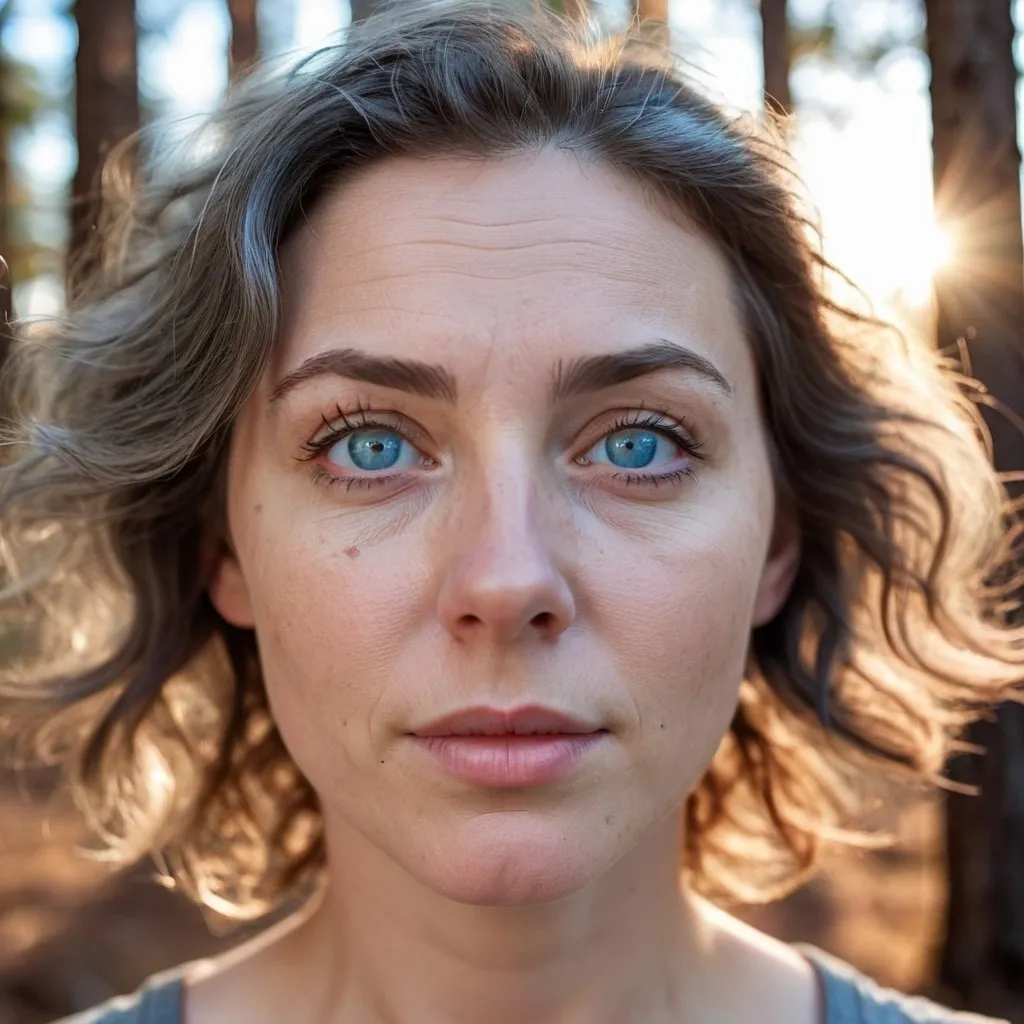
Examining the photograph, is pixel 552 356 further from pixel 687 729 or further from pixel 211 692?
pixel 211 692

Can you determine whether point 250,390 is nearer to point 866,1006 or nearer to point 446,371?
point 446,371

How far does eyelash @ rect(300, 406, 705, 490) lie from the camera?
145cm

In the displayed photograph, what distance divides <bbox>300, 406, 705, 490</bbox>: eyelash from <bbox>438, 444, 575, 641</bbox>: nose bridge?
0.43ft

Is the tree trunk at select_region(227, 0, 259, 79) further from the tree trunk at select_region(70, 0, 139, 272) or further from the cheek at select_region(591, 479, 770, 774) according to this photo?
the cheek at select_region(591, 479, 770, 774)

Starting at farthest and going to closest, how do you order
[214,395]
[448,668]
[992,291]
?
[992,291]
[214,395]
[448,668]

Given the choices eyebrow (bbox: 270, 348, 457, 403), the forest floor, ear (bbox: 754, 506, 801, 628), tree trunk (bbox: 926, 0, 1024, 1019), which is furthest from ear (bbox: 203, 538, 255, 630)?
the forest floor

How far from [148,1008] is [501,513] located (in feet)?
3.55

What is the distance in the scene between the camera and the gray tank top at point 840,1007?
5.61 ft

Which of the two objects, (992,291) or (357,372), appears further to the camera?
(992,291)

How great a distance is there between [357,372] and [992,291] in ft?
6.33

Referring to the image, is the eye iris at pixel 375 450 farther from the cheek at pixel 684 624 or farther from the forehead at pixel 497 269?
the cheek at pixel 684 624

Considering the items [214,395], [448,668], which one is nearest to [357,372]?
[214,395]

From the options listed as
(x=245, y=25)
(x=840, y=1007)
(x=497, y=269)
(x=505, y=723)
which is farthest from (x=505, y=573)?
(x=245, y=25)

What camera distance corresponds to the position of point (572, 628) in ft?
4.39
